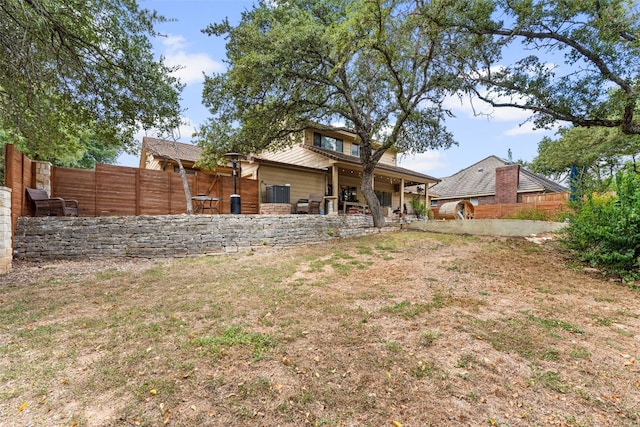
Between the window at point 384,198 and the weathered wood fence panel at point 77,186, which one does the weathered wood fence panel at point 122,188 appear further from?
the window at point 384,198

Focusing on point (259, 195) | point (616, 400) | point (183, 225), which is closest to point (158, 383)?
point (616, 400)

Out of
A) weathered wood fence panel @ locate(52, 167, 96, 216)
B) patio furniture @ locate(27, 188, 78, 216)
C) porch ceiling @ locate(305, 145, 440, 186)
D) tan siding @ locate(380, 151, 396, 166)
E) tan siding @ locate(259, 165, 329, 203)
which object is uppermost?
tan siding @ locate(380, 151, 396, 166)

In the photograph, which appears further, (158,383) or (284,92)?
(284,92)

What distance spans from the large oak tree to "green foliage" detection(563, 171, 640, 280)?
17.3 feet

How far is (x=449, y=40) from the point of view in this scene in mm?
8453

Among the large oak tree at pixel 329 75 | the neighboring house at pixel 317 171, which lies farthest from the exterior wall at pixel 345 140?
the large oak tree at pixel 329 75

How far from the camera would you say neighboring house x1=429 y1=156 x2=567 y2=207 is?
68.1 ft

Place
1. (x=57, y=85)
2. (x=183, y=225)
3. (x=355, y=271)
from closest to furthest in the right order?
(x=355, y=271) → (x=57, y=85) → (x=183, y=225)

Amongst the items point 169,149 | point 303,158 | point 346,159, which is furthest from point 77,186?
point 346,159

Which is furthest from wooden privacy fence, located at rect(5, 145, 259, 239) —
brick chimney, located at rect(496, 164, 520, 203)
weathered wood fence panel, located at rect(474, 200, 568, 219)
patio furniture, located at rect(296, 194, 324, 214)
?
brick chimney, located at rect(496, 164, 520, 203)

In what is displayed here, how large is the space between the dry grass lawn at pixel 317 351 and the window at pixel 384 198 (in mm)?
14252

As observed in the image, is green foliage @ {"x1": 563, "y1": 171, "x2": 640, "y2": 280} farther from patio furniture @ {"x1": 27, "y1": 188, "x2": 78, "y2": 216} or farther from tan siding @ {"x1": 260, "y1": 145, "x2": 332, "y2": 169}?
patio furniture @ {"x1": 27, "y1": 188, "x2": 78, "y2": 216}

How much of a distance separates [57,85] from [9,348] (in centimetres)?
743

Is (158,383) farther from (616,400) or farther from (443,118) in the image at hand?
(443,118)
